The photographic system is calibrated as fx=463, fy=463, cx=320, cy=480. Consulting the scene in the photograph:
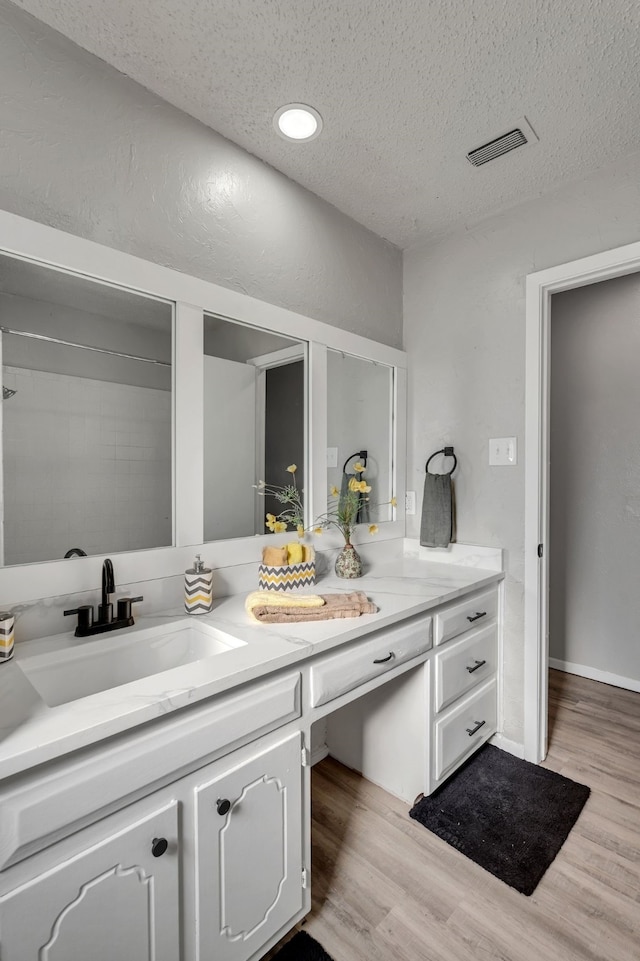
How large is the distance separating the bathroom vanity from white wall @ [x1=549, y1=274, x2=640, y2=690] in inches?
71.2

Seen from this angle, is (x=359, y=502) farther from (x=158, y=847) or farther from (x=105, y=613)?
(x=158, y=847)

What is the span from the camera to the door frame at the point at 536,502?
6.55ft

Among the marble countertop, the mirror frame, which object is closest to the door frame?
the marble countertop

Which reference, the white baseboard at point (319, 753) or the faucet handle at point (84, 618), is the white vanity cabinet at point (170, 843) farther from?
the white baseboard at point (319, 753)

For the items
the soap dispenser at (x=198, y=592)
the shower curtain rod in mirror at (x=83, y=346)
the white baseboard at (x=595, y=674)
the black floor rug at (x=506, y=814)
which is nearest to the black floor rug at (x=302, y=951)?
the black floor rug at (x=506, y=814)

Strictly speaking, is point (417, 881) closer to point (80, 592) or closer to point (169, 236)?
point (80, 592)

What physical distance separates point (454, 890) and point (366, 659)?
75cm

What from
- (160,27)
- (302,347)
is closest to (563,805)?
(302,347)

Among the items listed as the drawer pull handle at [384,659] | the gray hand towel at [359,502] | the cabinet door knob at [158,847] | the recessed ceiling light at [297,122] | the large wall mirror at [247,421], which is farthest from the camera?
the gray hand towel at [359,502]

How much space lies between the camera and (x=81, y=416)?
53.9 inches

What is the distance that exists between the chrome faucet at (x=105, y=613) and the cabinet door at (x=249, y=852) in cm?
50

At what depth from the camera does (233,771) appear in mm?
1048

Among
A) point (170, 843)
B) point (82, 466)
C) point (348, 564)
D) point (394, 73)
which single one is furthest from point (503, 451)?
point (170, 843)

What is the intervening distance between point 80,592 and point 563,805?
6.21ft
